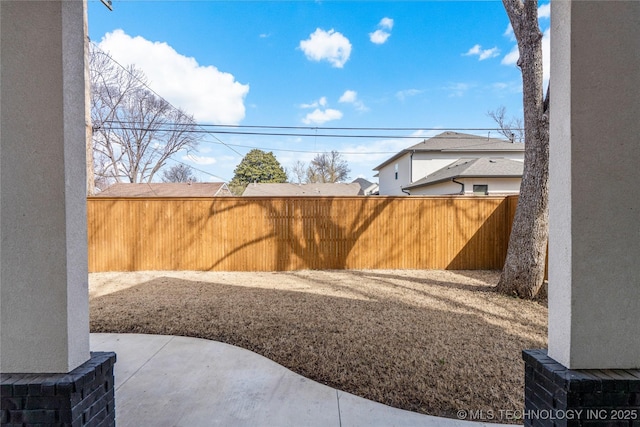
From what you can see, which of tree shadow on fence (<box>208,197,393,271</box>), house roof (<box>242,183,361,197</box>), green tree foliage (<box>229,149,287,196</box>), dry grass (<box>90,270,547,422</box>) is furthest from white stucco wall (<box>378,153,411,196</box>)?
green tree foliage (<box>229,149,287,196</box>)

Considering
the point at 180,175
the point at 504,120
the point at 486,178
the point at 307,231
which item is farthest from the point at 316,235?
the point at 180,175

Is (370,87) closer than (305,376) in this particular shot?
No

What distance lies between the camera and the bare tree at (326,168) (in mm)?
33125

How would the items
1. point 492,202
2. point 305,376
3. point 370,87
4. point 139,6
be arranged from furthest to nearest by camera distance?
point 370,87
point 139,6
point 492,202
point 305,376

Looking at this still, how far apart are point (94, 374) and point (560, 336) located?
2333 mm

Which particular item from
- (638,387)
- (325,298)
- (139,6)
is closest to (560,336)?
(638,387)

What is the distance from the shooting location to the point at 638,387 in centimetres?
135

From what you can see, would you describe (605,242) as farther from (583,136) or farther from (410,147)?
(410,147)

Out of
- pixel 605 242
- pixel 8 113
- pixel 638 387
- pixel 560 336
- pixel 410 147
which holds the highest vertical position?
pixel 410 147

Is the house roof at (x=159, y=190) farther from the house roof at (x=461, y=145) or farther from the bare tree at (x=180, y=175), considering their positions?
the house roof at (x=461, y=145)

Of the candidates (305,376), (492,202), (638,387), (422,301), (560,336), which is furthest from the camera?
(492,202)

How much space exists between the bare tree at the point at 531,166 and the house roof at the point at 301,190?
18121 mm

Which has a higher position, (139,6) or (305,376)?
(139,6)

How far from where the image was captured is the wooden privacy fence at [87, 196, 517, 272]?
7340 millimetres
